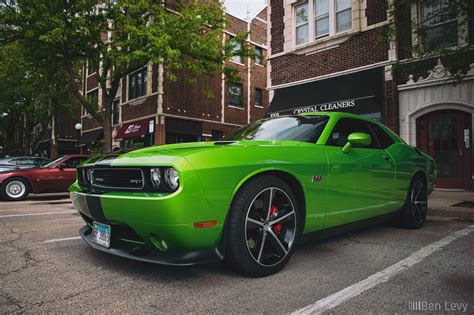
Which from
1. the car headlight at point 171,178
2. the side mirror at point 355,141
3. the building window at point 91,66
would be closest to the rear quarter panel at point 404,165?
the side mirror at point 355,141

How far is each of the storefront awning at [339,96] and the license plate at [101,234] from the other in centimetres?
864

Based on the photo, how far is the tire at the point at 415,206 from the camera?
14.8 feet

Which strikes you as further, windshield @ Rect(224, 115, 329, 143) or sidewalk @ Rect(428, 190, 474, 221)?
sidewalk @ Rect(428, 190, 474, 221)

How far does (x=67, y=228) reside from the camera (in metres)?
4.93

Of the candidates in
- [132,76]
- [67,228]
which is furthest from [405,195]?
[132,76]

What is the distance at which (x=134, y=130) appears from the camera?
1986 centimetres

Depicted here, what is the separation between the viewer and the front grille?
2.55 meters

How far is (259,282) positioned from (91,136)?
25526mm

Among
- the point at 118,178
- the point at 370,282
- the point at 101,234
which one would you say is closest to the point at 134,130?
the point at 101,234

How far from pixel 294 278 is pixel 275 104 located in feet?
37.7

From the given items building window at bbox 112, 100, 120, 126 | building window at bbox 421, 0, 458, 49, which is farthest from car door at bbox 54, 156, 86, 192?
building window at bbox 112, 100, 120, 126

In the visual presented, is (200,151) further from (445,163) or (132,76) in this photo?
(132,76)

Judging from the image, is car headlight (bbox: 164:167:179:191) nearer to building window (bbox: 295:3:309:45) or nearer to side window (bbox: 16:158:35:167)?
side window (bbox: 16:158:35:167)

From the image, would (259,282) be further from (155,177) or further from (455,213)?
(455,213)
